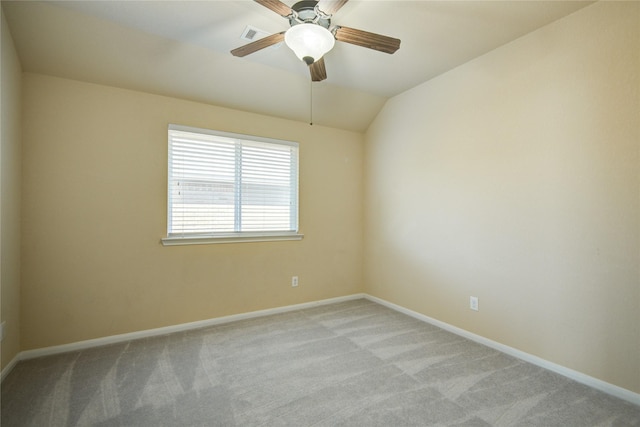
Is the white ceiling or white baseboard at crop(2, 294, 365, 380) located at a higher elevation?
the white ceiling

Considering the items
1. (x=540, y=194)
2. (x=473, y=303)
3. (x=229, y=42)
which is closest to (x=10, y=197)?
(x=229, y=42)

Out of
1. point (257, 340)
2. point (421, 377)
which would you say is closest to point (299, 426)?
point (421, 377)

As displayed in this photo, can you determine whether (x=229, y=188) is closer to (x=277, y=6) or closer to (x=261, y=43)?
(x=261, y=43)

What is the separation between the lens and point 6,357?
84.3 inches

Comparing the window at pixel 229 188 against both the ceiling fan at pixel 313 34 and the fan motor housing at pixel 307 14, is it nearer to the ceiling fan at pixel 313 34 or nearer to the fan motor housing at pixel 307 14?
the ceiling fan at pixel 313 34

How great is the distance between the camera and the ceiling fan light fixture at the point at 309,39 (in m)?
1.71

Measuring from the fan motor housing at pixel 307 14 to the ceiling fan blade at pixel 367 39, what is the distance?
0.39 ft

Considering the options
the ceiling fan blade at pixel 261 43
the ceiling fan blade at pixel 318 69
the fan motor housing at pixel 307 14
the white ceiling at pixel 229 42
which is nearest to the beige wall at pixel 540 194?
the white ceiling at pixel 229 42

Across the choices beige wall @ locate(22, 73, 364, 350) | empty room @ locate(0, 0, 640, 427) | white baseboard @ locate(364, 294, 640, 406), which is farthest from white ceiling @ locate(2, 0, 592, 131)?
white baseboard @ locate(364, 294, 640, 406)

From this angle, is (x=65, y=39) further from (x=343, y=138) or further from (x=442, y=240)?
(x=442, y=240)

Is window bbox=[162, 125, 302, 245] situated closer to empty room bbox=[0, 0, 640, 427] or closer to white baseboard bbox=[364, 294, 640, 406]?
empty room bbox=[0, 0, 640, 427]

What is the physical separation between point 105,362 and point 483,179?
3649 millimetres

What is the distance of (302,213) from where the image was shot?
12.3 ft

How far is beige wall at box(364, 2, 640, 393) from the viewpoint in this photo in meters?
1.93
